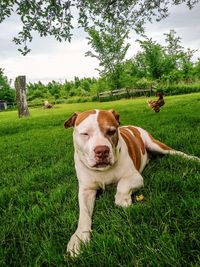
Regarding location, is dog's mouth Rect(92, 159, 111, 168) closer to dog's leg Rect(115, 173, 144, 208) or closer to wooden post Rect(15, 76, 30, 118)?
dog's leg Rect(115, 173, 144, 208)

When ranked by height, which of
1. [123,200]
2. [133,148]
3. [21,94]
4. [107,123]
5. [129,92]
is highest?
[21,94]

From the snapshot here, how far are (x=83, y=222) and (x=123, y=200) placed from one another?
19.0 inches

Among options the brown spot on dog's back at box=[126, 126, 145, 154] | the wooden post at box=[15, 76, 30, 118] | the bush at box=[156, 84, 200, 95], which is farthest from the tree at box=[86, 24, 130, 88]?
the brown spot on dog's back at box=[126, 126, 145, 154]

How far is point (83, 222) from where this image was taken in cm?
270

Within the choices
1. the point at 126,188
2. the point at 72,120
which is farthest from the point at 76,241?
the point at 72,120

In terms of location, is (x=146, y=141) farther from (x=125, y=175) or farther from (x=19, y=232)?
(x=19, y=232)

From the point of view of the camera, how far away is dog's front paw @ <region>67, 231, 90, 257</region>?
7.56 feet

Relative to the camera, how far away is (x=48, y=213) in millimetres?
3164

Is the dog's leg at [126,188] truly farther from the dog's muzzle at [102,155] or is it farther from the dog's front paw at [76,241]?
the dog's front paw at [76,241]

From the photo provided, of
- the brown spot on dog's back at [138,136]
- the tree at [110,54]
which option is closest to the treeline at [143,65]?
the tree at [110,54]

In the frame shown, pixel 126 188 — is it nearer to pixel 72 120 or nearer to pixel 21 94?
pixel 72 120

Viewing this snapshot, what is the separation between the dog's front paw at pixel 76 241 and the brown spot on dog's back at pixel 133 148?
4.46 ft

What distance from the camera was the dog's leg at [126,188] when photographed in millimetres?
2994

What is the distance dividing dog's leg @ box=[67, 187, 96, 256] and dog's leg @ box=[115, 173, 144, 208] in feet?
0.92
